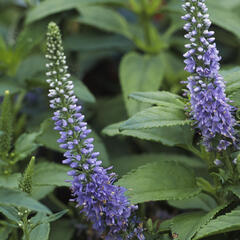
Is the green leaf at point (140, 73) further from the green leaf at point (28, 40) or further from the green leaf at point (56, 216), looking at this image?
the green leaf at point (56, 216)

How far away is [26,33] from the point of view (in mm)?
2586

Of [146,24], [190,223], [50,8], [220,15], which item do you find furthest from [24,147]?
[220,15]

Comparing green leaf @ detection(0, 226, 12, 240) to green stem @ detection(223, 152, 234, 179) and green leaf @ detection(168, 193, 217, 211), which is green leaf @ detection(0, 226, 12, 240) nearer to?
green leaf @ detection(168, 193, 217, 211)

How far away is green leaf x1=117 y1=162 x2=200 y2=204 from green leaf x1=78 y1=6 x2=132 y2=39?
1.12 meters

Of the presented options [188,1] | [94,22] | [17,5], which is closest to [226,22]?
[94,22]

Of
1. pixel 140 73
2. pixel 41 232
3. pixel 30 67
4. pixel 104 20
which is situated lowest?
pixel 41 232

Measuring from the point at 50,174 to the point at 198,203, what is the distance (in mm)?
600

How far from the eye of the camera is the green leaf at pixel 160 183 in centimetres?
163

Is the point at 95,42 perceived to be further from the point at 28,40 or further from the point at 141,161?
the point at 141,161

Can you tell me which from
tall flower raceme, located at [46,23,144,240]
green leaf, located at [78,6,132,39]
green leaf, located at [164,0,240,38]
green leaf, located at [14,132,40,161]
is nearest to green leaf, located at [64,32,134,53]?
green leaf, located at [78,6,132,39]

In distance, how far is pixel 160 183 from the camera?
1.70 m

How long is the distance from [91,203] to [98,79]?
6.29ft

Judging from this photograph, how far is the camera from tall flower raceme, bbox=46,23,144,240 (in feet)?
4.59

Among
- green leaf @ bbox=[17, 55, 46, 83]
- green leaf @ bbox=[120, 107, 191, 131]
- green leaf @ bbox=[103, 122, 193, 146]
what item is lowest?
green leaf @ bbox=[103, 122, 193, 146]
